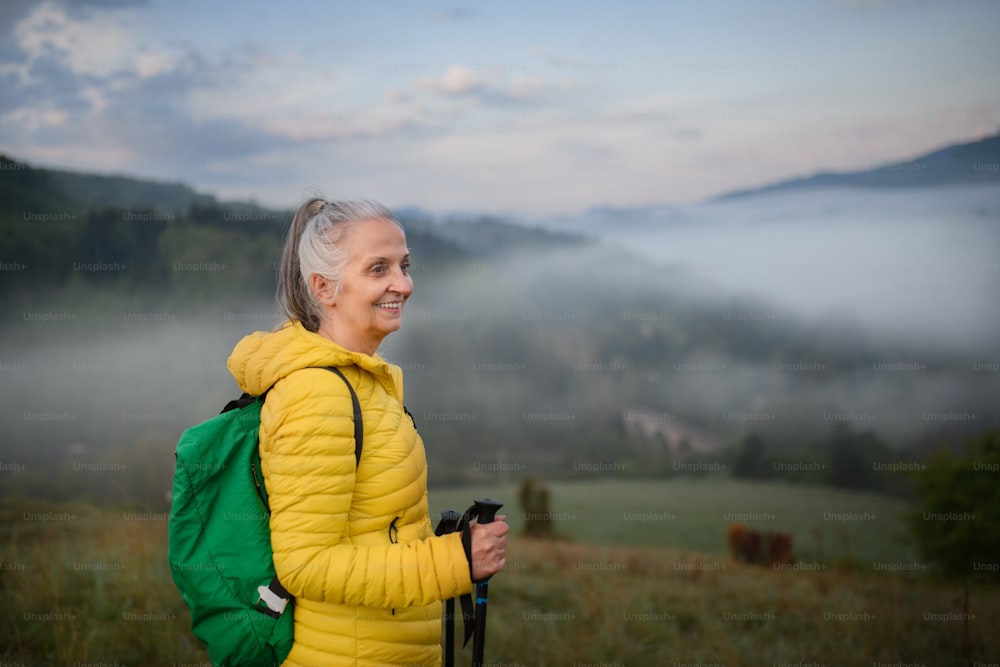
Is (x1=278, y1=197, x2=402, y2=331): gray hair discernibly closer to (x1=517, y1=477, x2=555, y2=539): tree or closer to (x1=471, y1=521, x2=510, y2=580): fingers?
(x1=471, y1=521, x2=510, y2=580): fingers

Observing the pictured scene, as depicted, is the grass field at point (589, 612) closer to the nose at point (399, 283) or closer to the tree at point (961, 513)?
the tree at point (961, 513)

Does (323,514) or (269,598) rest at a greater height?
(323,514)

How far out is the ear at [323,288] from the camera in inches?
89.8

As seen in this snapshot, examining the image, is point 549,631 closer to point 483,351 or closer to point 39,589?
point 39,589

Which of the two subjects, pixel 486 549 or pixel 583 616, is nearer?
pixel 486 549

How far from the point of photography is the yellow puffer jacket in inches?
78.9

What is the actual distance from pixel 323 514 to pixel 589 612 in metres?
4.70

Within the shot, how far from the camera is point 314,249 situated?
2289 millimetres

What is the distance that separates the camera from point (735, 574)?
27.7ft

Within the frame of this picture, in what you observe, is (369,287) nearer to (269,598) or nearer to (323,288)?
(323,288)

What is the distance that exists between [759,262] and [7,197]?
24.4 meters

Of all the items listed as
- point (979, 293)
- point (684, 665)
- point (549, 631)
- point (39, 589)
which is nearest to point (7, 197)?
point (39, 589)

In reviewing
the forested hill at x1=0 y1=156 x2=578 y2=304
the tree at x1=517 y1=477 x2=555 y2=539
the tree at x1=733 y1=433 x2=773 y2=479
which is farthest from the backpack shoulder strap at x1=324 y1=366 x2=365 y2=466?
the tree at x1=733 y1=433 x2=773 y2=479

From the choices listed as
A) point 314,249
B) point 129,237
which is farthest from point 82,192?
point 314,249
